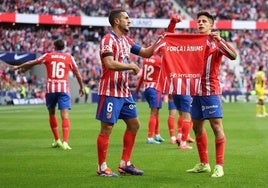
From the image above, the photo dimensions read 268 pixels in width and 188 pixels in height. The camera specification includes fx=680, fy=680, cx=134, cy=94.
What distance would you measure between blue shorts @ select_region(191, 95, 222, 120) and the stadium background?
111ft

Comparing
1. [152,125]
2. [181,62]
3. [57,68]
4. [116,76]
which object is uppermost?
[181,62]

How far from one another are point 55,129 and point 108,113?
5141 millimetres

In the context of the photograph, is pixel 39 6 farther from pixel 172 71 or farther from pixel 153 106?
pixel 172 71

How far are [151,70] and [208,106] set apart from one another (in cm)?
647

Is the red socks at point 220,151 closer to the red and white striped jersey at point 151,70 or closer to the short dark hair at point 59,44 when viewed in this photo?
the short dark hair at point 59,44

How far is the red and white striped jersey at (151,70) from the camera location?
16609 mm

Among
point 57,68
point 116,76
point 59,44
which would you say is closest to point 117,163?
point 116,76

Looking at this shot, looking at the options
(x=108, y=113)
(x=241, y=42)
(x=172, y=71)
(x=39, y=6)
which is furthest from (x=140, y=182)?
(x=241, y=42)

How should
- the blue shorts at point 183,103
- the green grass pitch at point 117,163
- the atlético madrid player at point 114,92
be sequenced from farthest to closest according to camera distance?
the blue shorts at point 183,103 < the atlético madrid player at point 114,92 < the green grass pitch at point 117,163

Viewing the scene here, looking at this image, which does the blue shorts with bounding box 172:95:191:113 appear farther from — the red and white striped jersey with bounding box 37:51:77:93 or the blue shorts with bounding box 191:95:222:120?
the blue shorts with bounding box 191:95:222:120

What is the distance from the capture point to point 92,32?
56.0 metres

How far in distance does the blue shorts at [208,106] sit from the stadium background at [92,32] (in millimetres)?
33927

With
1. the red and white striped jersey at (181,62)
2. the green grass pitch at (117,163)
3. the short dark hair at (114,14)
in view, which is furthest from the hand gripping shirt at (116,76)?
the green grass pitch at (117,163)

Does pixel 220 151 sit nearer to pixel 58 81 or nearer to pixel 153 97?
pixel 58 81
